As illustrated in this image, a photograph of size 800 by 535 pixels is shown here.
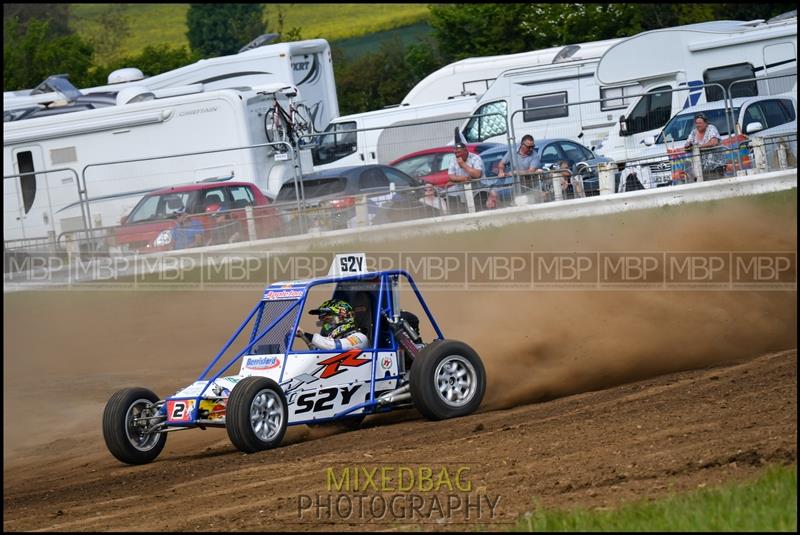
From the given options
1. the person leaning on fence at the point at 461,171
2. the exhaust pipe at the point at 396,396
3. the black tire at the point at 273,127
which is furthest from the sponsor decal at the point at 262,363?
the black tire at the point at 273,127

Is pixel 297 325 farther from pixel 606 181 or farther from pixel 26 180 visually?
pixel 26 180

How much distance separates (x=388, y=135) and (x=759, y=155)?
21.7 ft

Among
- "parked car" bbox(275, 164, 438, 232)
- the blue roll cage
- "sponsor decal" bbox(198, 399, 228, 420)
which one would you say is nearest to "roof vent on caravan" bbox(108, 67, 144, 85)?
"parked car" bbox(275, 164, 438, 232)

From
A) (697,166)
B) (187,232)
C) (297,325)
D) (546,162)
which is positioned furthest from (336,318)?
(546,162)

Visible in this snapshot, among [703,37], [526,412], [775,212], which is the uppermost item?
[703,37]

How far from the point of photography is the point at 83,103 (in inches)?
819

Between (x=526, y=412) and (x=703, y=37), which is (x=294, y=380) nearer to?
(x=526, y=412)

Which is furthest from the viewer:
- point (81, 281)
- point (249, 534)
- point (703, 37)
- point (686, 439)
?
point (703, 37)

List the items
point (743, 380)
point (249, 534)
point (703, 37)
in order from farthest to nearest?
point (703, 37) < point (743, 380) < point (249, 534)

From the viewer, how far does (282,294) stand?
9.38 metres

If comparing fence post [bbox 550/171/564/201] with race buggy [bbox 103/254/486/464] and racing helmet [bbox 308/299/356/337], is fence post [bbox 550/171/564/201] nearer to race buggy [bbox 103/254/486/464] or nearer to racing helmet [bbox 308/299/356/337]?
race buggy [bbox 103/254/486/464]

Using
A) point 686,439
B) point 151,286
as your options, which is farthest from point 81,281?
point 686,439

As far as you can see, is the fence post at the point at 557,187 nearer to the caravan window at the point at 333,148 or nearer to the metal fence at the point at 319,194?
the metal fence at the point at 319,194

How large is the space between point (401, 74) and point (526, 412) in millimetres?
35613
